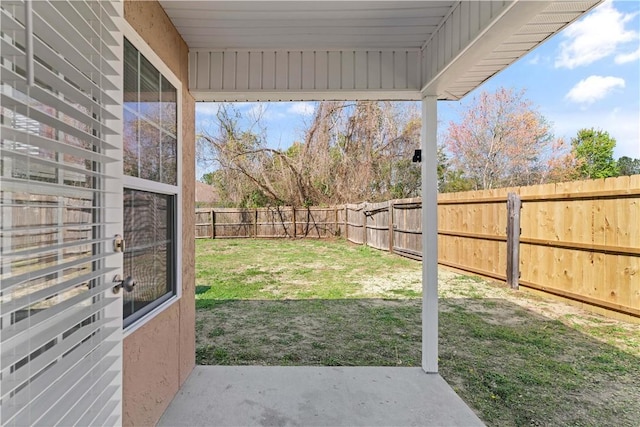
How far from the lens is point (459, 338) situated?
3312mm

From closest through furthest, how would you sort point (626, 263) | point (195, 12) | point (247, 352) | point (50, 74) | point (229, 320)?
1. point (50, 74)
2. point (195, 12)
3. point (247, 352)
4. point (626, 263)
5. point (229, 320)

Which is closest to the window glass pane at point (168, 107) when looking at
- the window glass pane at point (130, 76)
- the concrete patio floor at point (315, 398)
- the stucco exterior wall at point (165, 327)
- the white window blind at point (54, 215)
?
the stucco exterior wall at point (165, 327)

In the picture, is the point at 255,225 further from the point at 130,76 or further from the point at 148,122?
the point at 130,76

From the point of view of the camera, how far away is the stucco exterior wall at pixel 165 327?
1635mm

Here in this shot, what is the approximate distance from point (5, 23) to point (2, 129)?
10.0 inches

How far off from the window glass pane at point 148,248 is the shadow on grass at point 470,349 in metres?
1.14

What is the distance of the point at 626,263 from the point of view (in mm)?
3520

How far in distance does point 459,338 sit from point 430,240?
1371 millimetres

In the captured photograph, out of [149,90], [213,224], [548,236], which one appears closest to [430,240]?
[149,90]

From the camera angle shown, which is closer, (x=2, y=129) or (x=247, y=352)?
(x=2, y=129)

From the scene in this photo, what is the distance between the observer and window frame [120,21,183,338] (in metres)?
1.62

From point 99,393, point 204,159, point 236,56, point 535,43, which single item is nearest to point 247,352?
point 99,393

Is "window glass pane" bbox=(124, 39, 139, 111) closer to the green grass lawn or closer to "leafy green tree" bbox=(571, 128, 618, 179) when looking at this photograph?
the green grass lawn

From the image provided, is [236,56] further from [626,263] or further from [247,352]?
[626,263]
